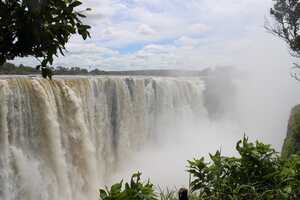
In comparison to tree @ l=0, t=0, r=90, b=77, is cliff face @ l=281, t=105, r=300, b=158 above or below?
below

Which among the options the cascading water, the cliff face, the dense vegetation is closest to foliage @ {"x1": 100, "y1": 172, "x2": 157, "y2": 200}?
the dense vegetation

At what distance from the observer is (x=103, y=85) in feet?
80.1

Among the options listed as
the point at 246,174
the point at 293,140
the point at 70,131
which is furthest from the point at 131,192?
the point at 70,131

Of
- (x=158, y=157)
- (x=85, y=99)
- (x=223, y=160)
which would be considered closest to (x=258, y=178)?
(x=223, y=160)

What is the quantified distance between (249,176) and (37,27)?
1530 mm

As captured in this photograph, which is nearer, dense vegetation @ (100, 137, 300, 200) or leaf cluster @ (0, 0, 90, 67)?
leaf cluster @ (0, 0, 90, 67)

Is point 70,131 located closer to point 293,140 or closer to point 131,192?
point 293,140

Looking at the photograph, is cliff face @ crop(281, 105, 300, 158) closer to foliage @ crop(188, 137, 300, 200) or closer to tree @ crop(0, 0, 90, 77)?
foliage @ crop(188, 137, 300, 200)

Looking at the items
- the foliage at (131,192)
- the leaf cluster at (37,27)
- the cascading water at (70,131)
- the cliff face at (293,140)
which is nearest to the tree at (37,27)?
the leaf cluster at (37,27)

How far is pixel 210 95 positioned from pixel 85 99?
54.0 feet

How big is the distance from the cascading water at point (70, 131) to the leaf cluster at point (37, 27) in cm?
1408

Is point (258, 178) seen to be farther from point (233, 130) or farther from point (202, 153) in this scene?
point (233, 130)

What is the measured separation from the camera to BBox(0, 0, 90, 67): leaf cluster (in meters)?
2.19

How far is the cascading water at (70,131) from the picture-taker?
1645cm
